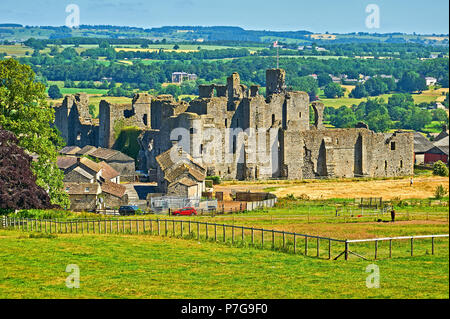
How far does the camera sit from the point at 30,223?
2108 inches

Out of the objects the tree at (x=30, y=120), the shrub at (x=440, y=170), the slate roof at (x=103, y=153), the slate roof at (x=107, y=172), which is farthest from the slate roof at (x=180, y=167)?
the shrub at (x=440, y=170)

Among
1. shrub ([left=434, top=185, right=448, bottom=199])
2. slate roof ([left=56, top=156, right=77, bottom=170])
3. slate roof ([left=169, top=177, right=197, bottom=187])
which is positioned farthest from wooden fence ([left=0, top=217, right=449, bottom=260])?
slate roof ([left=56, top=156, right=77, bottom=170])

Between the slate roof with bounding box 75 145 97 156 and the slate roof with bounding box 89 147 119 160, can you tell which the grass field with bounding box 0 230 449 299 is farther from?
the slate roof with bounding box 75 145 97 156

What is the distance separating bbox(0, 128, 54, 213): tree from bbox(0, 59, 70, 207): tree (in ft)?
10.2

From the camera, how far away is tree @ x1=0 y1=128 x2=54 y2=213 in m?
56.7

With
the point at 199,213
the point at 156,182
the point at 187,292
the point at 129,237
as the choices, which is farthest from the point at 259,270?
the point at 156,182

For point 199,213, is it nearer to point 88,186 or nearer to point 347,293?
point 88,186

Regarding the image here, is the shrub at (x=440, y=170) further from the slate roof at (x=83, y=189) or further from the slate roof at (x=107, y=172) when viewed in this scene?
the slate roof at (x=83, y=189)

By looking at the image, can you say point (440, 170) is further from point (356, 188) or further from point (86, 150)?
point (86, 150)

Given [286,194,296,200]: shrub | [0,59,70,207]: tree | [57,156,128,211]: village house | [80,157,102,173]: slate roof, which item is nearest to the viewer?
[0,59,70,207]: tree

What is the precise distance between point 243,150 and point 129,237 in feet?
128

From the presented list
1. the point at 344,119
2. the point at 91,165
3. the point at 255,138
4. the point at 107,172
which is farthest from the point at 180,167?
the point at 344,119

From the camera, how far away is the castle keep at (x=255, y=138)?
279ft
